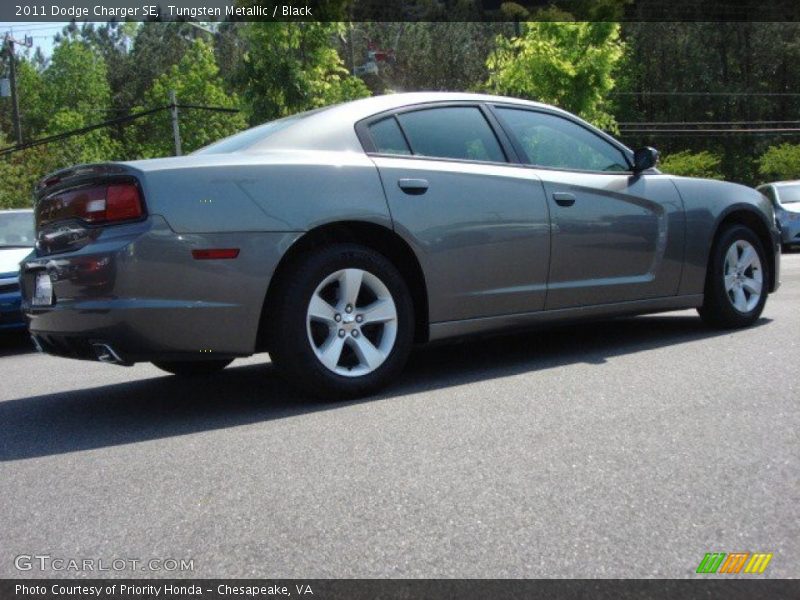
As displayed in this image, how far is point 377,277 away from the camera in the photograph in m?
4.79

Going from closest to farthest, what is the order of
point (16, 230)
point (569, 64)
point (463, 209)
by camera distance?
point (463, 209) < point (16, 230) < point (569, 64)

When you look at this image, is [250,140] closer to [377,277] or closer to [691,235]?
[377,277]

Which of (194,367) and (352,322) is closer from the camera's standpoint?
(352,322)

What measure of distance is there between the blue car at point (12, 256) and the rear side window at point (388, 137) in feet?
15.9

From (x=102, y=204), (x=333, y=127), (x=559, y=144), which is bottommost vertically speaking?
(x=102, y=204)

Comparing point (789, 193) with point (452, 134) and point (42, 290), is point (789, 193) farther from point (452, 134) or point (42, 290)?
point (42, 290)

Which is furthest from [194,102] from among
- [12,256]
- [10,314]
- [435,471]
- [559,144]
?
[435,471]

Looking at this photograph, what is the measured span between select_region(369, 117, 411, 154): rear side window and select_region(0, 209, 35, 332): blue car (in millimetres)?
4858

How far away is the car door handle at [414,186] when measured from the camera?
Answer: 4.91 meters

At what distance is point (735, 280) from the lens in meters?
6.52

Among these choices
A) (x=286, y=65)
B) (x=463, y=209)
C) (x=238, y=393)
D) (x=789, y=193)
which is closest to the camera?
(x=463, y=209)

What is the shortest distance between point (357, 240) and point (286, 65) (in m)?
20.8
